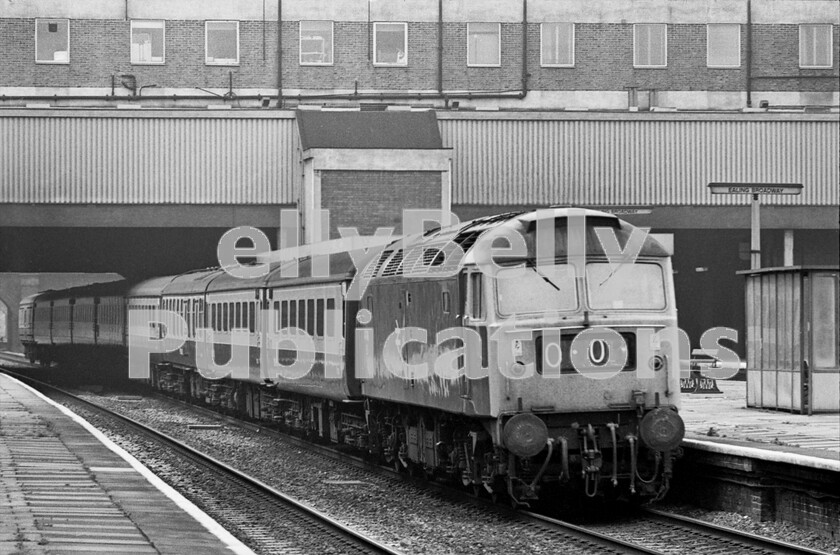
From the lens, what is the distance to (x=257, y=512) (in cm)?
1483

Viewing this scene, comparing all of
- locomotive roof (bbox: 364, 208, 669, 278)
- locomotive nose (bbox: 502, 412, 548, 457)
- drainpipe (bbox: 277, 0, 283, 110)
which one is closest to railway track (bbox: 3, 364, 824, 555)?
locomotive nose (bbox: 502, 412, 548, 457)

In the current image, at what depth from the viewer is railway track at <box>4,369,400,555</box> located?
496 inches

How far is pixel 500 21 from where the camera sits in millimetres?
46875

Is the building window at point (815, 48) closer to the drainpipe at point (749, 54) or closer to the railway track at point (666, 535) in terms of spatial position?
the drainpipe at point (749, 54)

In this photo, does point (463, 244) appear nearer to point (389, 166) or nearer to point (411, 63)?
point (389, 166)

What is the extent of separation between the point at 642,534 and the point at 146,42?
36332 millimetres

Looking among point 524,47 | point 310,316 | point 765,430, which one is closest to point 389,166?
point 310,316

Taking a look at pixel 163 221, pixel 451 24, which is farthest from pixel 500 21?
pixel 163 221

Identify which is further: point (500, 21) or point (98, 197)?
point (500, 21)

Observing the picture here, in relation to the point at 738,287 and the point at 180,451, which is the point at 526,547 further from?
the point at 738,287

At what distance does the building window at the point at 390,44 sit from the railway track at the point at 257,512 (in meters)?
27.4

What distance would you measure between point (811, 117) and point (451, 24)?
1564 centimetres

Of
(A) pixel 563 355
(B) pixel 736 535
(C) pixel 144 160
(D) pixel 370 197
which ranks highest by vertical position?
(C) pixel 144 160

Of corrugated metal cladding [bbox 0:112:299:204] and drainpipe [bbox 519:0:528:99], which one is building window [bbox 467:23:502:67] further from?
corrugated metal cladding [bbox 0:112:299:204]
